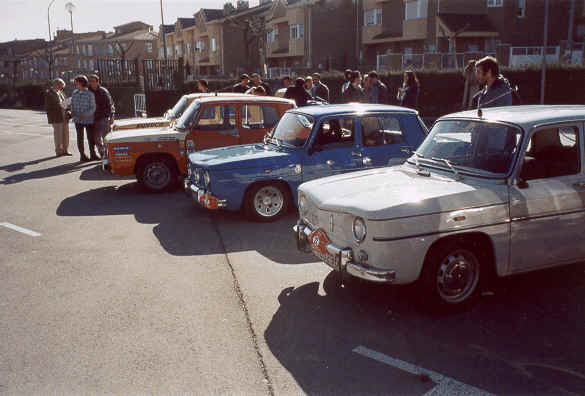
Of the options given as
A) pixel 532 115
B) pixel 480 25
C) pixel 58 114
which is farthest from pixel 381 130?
pixel 480 25

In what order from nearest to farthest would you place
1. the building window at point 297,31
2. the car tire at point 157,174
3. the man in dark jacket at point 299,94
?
the car tire at point 157,174 → the man in dark jacket at point 299,94 → the building window at point 297,31

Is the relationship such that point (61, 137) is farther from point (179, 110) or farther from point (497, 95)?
point (497, 95)

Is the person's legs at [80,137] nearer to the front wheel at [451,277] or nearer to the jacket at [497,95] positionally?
the jacket at [497,95]

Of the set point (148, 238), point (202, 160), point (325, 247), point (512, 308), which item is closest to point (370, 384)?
point (325, 247)

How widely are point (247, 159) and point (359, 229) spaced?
3.47 metres

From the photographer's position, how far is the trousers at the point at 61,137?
15.9 metres

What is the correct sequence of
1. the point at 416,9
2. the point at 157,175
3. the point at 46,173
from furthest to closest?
the point at 416,9 < the point at 46,173 < the point at 157,175

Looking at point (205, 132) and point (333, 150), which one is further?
point (205, 132)

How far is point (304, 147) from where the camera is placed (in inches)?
318

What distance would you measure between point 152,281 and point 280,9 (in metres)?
53.8

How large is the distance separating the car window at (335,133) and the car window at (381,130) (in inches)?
8.1

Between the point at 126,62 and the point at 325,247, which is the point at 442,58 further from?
the point at 325,247

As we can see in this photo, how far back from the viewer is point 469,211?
4.73m

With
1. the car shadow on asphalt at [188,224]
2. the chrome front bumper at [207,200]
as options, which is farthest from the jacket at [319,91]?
the chrome front bumper at [207,200]
